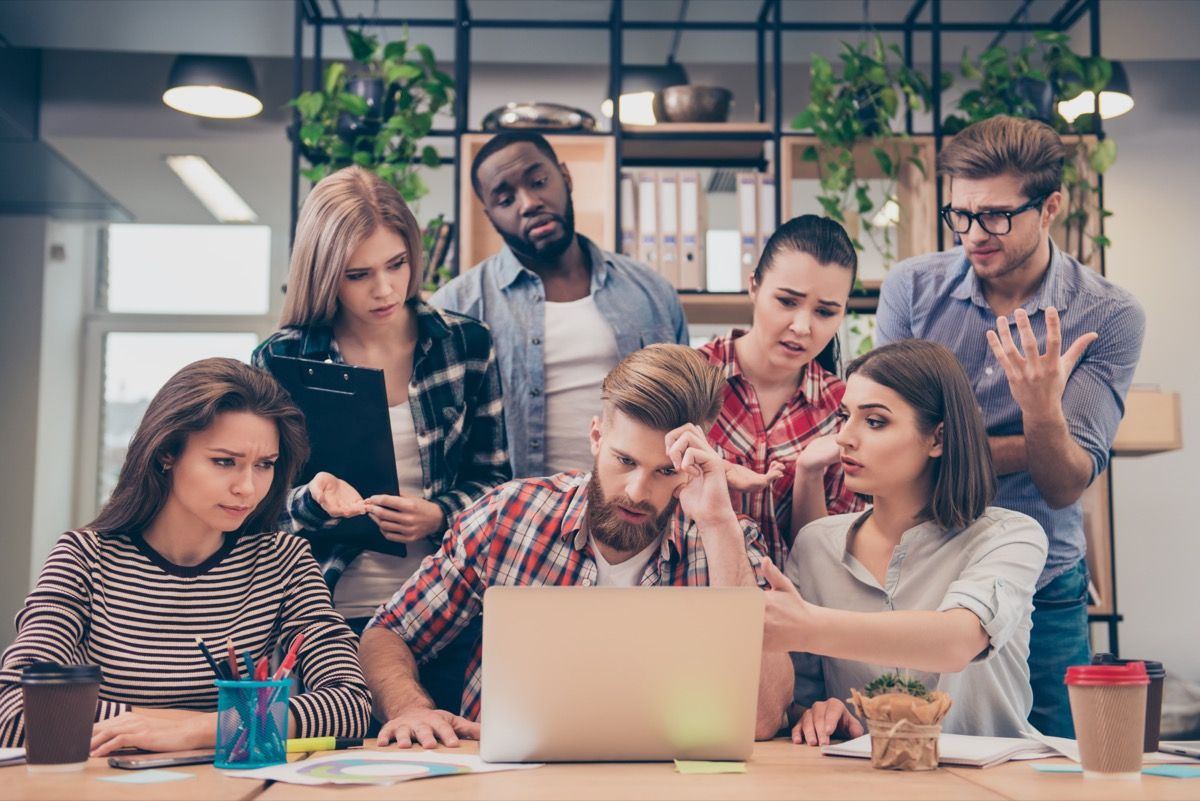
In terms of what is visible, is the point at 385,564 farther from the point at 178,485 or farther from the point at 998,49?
the point at 998,49

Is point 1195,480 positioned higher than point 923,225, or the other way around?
point 923,225

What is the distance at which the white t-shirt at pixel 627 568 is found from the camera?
75.5 inches

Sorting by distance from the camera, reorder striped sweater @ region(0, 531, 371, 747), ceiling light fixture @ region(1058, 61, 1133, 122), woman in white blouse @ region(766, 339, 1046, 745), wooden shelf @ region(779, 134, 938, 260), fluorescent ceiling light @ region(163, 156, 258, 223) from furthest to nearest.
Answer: fluorescent ceiling light @ region(163, 156, 258, 223) → ceiling light fixture @ region(1058, 61, 1133, 122) → wooden shelf @ region(779, 134, 938, 260) → woman in white blouse @ region(766, 339, 1046, 745) → striped sweater @ region(0, 531, 371, 747)

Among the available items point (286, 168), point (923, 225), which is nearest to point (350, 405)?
point (923, 225)

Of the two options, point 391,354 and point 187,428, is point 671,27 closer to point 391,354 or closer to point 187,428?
point 391,354

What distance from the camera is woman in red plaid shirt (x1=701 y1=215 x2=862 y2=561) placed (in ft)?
6.83

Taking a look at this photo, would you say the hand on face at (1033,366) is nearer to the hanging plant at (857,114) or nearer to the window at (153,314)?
the hanging plant at (857,114)

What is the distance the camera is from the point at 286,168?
5.99 m

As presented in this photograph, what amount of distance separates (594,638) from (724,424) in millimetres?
862

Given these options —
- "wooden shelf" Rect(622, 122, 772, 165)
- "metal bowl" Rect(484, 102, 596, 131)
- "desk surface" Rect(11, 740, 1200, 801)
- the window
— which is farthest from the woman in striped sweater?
the window

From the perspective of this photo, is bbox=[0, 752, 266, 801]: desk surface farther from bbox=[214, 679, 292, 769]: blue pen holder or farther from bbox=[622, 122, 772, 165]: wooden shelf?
bbox=[622, 122, 772, 165]: wooden shelf

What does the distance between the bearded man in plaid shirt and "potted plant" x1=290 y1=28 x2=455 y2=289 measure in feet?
5.68

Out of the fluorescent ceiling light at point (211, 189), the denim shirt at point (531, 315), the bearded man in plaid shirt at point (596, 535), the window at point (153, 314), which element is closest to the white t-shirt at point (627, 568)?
the bearded man in plaid shirt at point (596, 535)

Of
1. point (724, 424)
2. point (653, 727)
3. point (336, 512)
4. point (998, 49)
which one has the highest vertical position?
point (998, 49)
